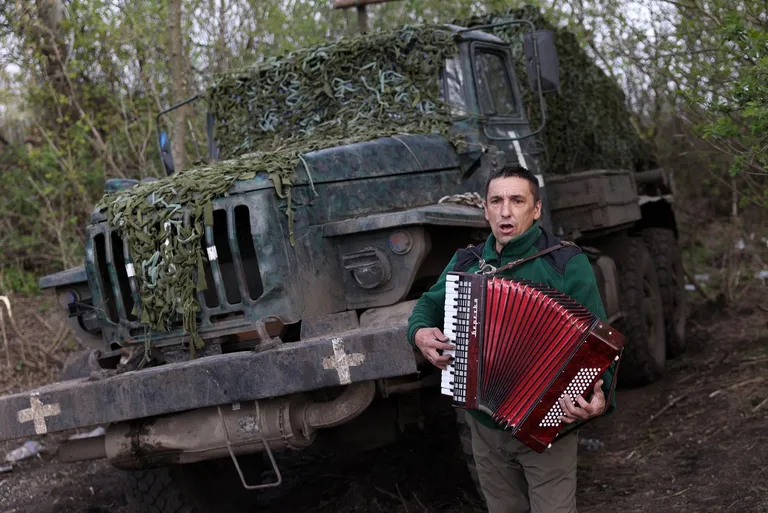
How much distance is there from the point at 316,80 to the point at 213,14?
5.13 meters

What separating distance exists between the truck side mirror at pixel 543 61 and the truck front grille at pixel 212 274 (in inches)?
87.7

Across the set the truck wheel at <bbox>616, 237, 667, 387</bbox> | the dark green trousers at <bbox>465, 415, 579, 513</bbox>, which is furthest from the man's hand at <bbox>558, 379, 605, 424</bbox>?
the truck wheel at <bbox>616, 237, 667, 387</bbox>

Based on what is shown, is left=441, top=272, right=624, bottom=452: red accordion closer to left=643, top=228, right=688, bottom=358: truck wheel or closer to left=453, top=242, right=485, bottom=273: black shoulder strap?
left=453, top=242, right=485, bottom=273: black shoulder strap

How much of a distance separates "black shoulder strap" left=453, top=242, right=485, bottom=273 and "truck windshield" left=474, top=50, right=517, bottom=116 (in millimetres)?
2640

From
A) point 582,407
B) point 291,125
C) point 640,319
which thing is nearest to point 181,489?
point 291,125

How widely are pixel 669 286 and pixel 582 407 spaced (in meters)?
5.69

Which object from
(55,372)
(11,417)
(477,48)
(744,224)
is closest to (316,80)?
(477,48)

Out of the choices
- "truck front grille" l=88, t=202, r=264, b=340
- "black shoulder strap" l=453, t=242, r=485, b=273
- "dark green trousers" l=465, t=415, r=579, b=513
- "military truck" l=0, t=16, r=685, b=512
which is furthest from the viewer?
"truck front grille" l=88, t=202, r=264, b=340

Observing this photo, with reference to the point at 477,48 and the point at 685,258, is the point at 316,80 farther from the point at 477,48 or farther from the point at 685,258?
the point at 685,258

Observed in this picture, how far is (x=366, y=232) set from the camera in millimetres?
4340

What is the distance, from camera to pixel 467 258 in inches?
124

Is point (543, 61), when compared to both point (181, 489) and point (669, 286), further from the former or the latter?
point (669, 286)

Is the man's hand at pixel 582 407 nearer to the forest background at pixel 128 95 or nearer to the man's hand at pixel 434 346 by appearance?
the man's hand at pixel 434 346

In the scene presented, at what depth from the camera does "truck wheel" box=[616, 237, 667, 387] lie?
7172 millimetres
